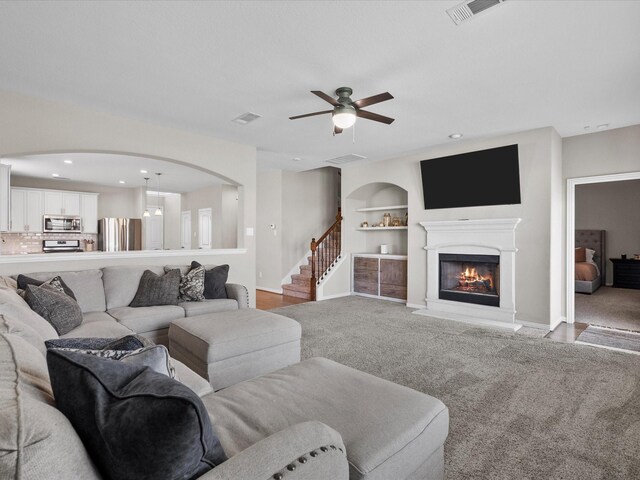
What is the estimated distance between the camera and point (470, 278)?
18.0ft

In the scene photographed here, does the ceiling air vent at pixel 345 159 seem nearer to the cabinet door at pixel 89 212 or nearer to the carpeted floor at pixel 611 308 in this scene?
the carpeted floor at pixel 611 308

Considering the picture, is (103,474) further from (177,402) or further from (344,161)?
(344,161)

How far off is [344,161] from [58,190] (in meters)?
6.96

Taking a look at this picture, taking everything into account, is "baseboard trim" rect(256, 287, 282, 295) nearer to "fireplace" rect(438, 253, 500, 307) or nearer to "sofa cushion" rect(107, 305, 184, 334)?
"fireplace" rect(438, 253, 500, 307)

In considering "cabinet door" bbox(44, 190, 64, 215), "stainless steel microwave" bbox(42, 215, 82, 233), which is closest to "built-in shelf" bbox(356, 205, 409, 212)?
"stainless steel microwave" bbox(42, 215, 82, 233)

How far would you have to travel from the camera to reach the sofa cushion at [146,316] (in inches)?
127

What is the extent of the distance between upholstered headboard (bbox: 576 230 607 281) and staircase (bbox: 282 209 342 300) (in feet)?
20.2

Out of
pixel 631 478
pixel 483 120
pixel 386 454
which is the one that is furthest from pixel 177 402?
pixel 483 120

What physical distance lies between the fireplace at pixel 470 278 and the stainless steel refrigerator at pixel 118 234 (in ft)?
25.3

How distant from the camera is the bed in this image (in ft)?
23.1

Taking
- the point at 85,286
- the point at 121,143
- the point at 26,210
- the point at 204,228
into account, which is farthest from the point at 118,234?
the point at 85,286

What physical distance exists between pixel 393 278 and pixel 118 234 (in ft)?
23.8

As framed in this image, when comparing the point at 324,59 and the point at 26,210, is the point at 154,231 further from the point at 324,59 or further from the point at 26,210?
the point at 324,59

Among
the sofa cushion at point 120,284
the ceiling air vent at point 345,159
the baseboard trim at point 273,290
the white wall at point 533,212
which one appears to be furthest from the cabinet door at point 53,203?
the white wall at point 533,212
